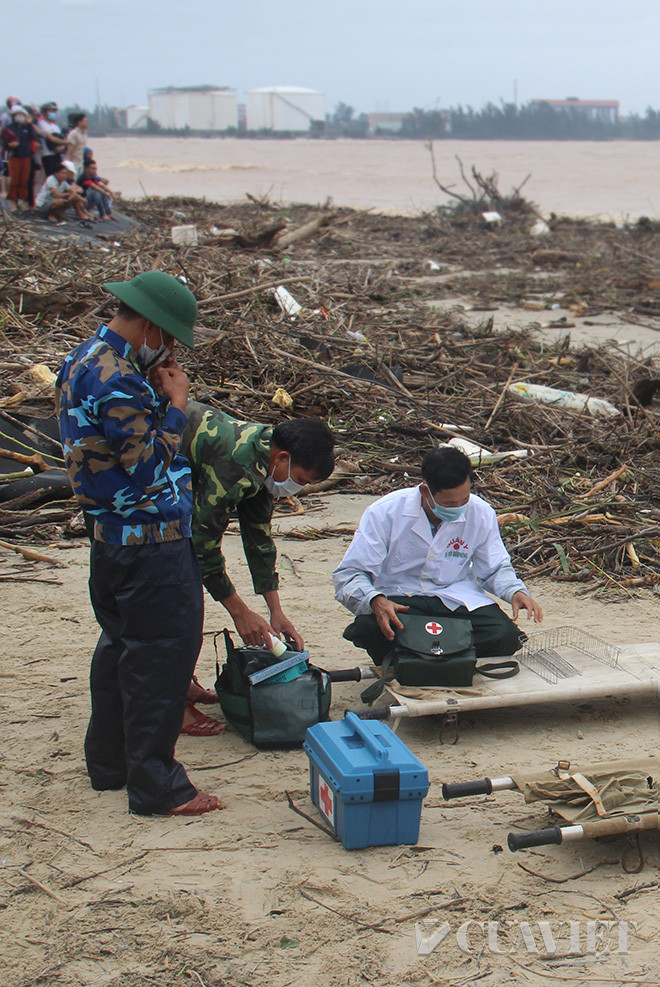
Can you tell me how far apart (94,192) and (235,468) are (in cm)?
1616

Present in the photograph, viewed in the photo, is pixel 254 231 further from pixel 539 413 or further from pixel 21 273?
pixel 539 413

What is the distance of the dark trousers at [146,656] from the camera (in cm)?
294

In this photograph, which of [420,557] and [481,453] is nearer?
[420,557]

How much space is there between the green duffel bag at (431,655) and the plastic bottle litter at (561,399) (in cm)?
437

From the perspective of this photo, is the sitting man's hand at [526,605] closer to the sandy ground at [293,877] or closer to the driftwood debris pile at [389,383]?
the sandy ground at [293,877]

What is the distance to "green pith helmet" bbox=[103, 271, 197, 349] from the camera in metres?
2.72

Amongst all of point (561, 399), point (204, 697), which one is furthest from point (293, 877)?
point (561, 399)

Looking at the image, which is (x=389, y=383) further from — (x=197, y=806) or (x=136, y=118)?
(x=136, y=118)

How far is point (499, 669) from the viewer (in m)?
4.07

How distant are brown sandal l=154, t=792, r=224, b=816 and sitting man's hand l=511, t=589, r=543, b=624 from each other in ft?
4.62

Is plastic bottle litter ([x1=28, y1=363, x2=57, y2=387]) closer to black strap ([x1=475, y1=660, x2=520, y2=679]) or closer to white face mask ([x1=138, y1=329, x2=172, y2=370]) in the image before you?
black strap ([x1=475, y1=660, x2=520, y2=679])

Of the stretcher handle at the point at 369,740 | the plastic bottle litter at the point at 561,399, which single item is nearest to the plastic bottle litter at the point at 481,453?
the plastic bottle litter at the point at 561,399

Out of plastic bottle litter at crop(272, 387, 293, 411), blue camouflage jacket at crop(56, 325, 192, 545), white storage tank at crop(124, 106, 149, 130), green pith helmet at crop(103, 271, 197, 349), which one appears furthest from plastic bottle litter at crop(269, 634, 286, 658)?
white storage tank at crop(124, 106, 149, 130)

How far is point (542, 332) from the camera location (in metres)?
12.6
